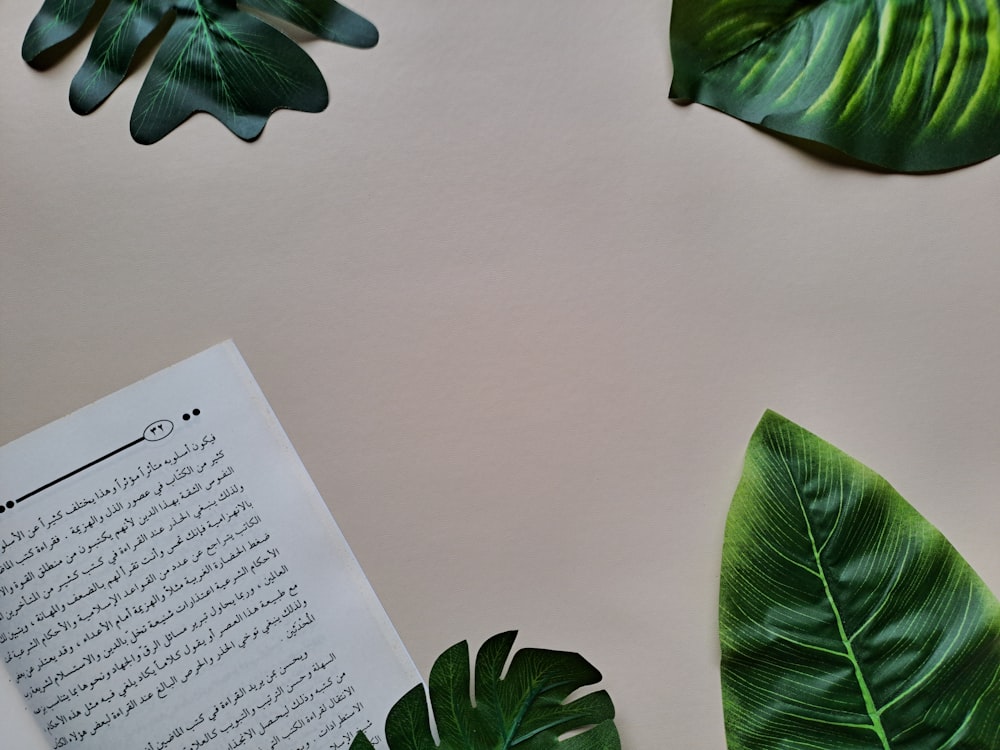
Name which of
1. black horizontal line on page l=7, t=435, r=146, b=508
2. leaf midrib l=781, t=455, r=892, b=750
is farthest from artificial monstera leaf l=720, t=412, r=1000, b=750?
black horizontal line on page l=7, t=435, r=146, b=508

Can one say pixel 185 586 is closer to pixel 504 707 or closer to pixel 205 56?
pixel 504 707

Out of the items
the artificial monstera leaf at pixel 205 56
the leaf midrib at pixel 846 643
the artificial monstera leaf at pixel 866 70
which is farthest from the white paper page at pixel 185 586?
the artificial monstera leaf at pixel 866 70

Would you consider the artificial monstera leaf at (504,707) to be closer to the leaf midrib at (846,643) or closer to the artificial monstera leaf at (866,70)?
the leaf midrib at (846,643)

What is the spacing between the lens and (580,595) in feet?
2.04

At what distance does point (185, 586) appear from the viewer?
2.06 feet

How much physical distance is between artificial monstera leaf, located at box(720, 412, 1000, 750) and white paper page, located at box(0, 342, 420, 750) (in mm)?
246

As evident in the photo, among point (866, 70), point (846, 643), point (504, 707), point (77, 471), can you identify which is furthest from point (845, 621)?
point (77, 471)

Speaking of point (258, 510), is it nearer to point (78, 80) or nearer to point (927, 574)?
point (78, 80)

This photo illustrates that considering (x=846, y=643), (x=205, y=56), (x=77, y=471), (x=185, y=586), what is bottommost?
(x=846, y=643)

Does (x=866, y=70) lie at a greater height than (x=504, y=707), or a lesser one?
greater

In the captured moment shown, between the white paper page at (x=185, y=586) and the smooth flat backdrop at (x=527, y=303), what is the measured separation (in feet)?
0.08

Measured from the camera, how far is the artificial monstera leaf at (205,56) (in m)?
0.66

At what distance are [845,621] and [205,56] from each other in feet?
2.04

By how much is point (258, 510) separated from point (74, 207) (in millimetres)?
271
